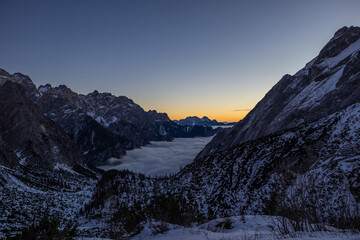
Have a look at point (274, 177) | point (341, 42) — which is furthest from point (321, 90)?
point (274, 177)

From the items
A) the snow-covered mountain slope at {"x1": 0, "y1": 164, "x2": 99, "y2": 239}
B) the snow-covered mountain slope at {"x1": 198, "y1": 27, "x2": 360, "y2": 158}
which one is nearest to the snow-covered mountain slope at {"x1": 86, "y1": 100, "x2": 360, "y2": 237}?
the snow-covered mountain slope at {"x1": 198, "y1": 27, "x2": 360, "y2": 158}

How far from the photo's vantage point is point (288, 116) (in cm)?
6694

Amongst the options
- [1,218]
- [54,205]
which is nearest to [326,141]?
[1,218]

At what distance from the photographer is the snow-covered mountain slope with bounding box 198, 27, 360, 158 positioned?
182 ft

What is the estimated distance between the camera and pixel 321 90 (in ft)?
218

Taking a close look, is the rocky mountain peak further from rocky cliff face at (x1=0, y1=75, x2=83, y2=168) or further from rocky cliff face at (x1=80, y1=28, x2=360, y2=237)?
rocky cliff face at (x1=0, y1=75, x2=83, y2=168)

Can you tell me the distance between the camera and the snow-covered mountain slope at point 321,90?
182ft

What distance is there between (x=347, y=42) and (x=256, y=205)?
112391 mm

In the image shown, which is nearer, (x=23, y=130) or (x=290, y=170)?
(x=290, y=170)

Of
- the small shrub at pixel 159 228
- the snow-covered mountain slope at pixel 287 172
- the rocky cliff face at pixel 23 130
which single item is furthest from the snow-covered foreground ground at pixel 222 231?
the rocky cliff face at pixel 23 130

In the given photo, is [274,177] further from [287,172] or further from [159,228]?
[159,228]

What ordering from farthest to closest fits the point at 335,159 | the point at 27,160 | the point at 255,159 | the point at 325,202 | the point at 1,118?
the point at 1,118 → the point at 27,160 → the point at 255,159 → the point at 335,159 → the point at 325,202

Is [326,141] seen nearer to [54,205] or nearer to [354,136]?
[354,136]

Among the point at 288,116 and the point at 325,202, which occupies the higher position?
the point at 288,116
